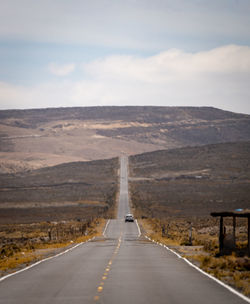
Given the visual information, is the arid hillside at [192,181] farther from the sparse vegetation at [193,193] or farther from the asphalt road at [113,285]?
the asphalt road at [113,285]

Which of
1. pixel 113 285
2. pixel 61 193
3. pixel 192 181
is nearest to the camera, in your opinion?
pixel 113 285

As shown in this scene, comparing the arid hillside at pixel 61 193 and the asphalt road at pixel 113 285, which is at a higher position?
the asphalt road at pixel 113 285

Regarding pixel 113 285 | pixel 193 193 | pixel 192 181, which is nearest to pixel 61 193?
pixel 193 193

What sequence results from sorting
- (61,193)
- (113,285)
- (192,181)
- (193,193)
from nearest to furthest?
(113,285) < (193,193) < (61,193) < (192,181)

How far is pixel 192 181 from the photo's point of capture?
14375cm

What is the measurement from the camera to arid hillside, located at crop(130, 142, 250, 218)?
10556cm

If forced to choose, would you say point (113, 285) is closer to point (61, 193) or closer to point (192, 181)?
point (61, 193)

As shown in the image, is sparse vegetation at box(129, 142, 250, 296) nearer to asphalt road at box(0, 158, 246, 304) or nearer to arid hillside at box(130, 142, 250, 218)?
arid hillside at box(130, 142, 250, 218)

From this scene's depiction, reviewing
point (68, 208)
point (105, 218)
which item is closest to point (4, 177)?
point (68, 208)

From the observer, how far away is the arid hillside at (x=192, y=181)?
346ft

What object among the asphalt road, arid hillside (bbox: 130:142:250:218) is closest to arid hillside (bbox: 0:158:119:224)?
arid hillside (bbox: 130:142:250:218)

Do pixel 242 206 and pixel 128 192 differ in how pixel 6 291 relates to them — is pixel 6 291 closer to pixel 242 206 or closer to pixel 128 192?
pixel 242 206

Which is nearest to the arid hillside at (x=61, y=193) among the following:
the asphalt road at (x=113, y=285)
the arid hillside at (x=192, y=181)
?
the arid hillside at (x=192, y=181)

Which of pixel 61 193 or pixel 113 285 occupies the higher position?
pixel 113 285
